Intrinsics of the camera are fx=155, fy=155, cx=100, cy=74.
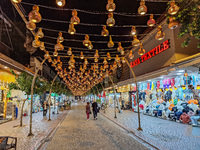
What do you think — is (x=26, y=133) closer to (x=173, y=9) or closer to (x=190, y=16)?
(x=173, y=9)

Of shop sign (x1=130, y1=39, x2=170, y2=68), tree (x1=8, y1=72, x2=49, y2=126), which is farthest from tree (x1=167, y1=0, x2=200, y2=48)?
tree (x1=8, y1=72, x2=49, y2=126)

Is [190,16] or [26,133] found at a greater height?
[190,16]

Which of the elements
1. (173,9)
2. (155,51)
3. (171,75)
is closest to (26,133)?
(173,9)

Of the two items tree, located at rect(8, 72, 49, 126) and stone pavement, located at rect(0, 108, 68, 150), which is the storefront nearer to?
stone pavement, located at rect(0, 108, 68, 150)

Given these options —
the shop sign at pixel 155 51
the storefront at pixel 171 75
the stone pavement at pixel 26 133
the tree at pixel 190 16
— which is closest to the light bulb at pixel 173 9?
the tree at pixel 190 16


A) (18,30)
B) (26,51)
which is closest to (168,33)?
(18,30)

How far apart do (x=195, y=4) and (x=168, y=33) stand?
10484 millimetres

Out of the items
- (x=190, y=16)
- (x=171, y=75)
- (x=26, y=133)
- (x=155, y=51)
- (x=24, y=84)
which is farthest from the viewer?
(x=155, y=51)

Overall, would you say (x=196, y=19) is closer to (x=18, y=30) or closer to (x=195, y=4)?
(x=195, y=4)

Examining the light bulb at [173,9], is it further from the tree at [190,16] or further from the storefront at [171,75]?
the storefront at [171,75]

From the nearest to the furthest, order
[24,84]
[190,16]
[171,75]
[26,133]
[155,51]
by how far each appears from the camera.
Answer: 1. [190,16]
2. [26,133]
3. [24,84]
4. [171,75]
5. [155,51]

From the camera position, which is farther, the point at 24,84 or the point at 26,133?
the point at 24,84

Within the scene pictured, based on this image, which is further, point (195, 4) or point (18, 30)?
point (18, 30)

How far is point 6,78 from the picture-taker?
53.3ft
